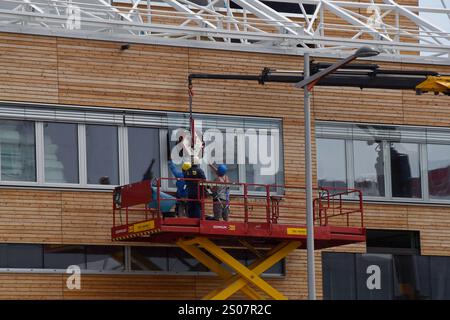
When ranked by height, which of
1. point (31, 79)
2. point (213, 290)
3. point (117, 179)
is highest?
point (31, 79)

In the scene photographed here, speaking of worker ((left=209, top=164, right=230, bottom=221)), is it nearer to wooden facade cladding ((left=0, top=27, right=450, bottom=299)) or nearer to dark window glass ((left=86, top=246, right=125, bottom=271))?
wooden facade cladding ((left=0, top=27, right=450, bottom=299))

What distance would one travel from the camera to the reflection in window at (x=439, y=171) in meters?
43.7

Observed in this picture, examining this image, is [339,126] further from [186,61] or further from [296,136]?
[186,61]

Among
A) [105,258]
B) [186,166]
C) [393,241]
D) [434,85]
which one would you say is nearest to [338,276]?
[393,241]

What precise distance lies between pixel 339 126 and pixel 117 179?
21.9ft

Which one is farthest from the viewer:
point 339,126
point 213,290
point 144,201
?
point 339,126

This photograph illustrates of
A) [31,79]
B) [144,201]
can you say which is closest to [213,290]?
[144,201]

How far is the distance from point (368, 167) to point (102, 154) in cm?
775

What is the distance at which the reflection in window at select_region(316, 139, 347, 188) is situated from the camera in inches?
1670

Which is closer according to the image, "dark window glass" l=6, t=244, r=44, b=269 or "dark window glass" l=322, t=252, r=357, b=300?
"dark window glass" l=6, t=244, r=44, b=269

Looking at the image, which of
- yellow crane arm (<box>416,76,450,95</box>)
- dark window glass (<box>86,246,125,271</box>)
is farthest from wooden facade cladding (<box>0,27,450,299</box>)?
yellow crane arm (<box>416,76,450,95</box>)

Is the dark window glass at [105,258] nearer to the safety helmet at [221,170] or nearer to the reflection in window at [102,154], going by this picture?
the reflection in window at [102,154]

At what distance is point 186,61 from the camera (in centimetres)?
4088

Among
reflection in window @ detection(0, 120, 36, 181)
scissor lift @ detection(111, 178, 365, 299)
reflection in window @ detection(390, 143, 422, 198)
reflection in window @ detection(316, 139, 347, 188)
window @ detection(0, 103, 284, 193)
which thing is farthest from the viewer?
reflection in window @ detection(390, 143, 422, 198)
